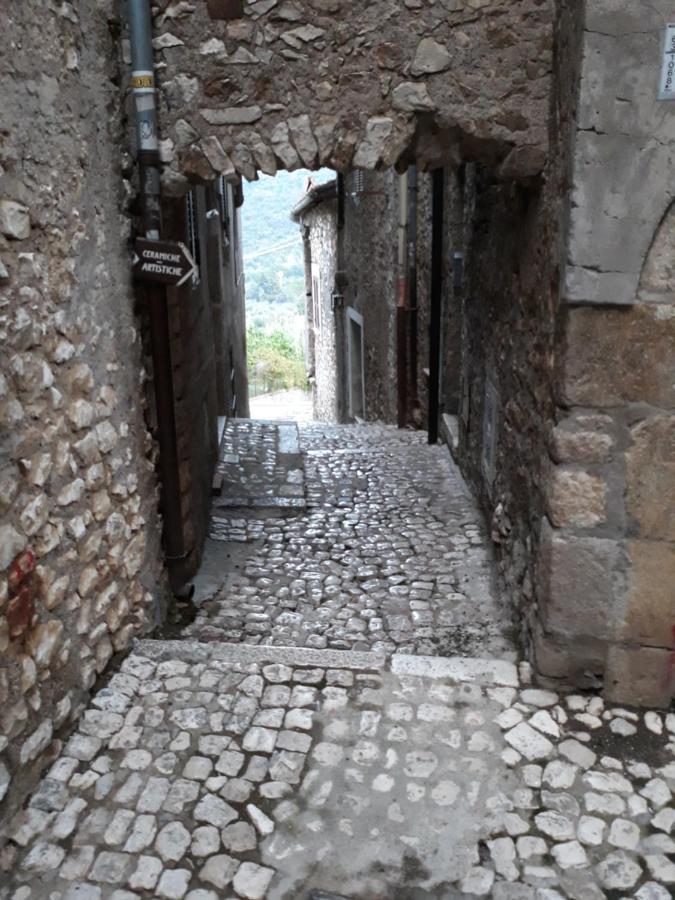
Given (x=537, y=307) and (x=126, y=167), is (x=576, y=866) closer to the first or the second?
(x=537, y=307)

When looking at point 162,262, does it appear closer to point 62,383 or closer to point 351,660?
point 62,383

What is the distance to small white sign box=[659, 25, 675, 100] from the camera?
2459 millimetres

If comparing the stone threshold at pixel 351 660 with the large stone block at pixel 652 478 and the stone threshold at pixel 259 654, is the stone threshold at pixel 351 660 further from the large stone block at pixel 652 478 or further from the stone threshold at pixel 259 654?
the large stone block at pixel 652 478

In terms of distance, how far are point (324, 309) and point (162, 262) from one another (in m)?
13.3

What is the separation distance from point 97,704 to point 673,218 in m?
2.82

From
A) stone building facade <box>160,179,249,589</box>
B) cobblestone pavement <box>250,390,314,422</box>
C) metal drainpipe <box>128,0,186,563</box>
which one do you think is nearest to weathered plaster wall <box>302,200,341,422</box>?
cobblestone pavement <box>250,390,314,422</box>

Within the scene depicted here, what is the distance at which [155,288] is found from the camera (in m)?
3.52

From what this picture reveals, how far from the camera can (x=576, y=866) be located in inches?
92.1

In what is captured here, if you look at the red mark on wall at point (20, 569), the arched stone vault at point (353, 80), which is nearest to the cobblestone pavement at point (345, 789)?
the red mark on wall at point (20, 569)

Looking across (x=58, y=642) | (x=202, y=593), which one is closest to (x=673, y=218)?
(x=58, y=642)

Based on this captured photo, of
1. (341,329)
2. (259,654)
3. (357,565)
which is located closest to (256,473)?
(357,565)

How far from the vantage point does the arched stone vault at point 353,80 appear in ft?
10.2

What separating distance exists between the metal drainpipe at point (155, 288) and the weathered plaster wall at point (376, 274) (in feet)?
19.0

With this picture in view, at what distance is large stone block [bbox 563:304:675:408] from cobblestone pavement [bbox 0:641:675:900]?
4.12 feet
